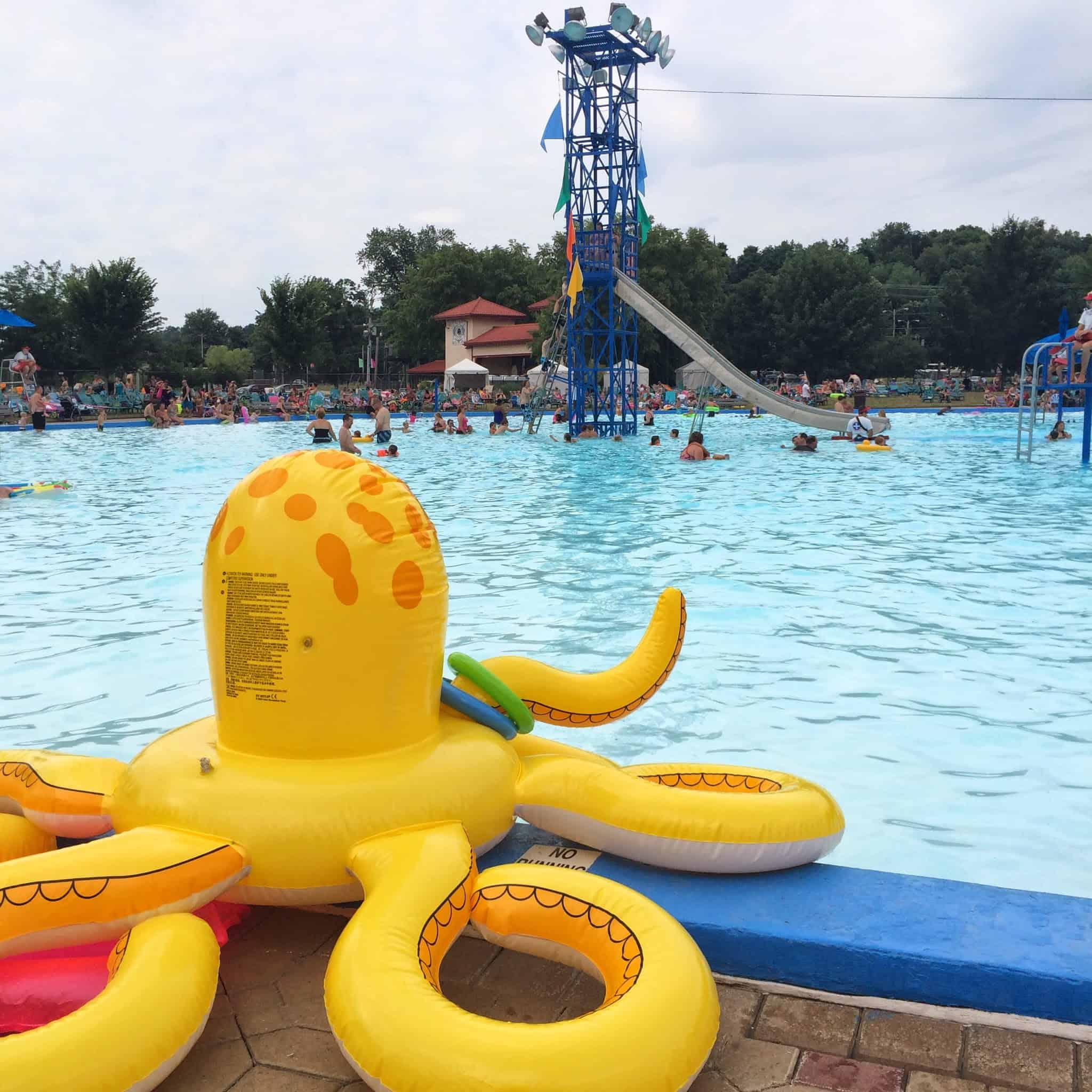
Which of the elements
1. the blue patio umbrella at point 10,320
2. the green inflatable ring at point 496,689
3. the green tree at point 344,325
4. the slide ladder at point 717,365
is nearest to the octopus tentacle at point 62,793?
the green inflatable ring at point 496,689

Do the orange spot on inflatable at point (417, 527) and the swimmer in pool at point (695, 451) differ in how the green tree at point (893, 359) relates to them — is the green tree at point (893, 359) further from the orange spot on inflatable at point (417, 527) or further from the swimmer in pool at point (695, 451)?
the orange spot on inflatable at point (417, 527)

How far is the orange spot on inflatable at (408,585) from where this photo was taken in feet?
8.09

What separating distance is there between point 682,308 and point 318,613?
4623cm

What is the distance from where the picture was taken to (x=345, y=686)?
2.43 meters

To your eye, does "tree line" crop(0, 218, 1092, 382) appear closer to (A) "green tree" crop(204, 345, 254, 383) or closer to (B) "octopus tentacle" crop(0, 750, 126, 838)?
(A) "green tree" crop(204, 345, 254, 383)

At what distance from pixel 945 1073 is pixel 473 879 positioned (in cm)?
102

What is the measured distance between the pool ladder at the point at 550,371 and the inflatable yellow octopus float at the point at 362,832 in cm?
2006

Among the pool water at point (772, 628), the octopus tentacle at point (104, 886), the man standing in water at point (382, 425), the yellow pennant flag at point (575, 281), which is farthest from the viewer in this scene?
the man standing in water at point (382, 425)

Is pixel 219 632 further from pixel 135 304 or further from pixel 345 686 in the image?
pixel 135 304

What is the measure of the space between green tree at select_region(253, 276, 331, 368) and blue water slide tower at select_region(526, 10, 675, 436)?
3377 centimetres

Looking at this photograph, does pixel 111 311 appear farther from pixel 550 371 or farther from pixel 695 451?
pixel 695 451

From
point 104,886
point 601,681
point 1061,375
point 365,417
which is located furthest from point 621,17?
point 104,886

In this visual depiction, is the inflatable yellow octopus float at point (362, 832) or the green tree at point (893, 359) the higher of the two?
the green tree at point (893, 359)

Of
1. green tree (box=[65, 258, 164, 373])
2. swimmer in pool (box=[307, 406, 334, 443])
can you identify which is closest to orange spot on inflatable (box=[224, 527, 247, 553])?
swimmer in pool (box=[307, 406, 334, 443])
